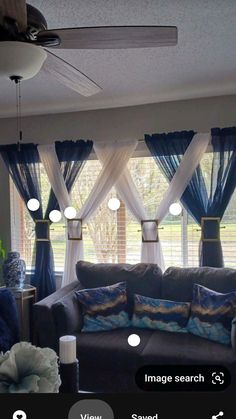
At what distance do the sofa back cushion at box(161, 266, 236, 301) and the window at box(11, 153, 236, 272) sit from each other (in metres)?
0.54

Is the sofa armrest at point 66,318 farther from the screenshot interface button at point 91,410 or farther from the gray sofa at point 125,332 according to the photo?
the screenshot interface button at point 91,410

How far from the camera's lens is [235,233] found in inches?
128

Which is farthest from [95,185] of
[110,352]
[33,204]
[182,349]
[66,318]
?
[182,349]

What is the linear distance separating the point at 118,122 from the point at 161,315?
1.98 metres

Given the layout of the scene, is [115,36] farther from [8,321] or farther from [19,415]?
[8,321]

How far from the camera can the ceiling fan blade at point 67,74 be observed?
5.57 ft

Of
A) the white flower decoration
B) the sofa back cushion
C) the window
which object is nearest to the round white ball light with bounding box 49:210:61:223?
the window

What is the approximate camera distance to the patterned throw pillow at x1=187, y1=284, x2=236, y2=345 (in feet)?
7.63

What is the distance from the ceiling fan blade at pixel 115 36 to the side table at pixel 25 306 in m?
2.44

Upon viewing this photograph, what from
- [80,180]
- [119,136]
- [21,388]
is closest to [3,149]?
[80,180]

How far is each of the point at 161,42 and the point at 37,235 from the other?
269 centimetres

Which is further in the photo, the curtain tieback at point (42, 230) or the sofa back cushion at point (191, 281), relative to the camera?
the curtain tieback at point (42, 230)

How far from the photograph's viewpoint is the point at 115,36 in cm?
144

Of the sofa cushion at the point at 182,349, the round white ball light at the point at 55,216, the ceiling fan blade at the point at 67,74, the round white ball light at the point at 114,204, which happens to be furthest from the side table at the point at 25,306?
the ceiling fan blade at the point at 67,74
